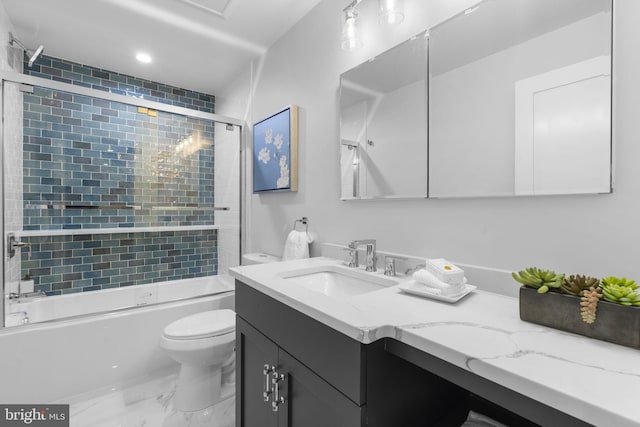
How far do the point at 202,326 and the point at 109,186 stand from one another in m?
1.28

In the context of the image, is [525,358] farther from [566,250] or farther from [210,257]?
[210,257]

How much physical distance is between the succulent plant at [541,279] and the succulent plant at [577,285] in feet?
0.04

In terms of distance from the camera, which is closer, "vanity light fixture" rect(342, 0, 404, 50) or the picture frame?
"vanity light fixture" rect(342, 0, 404, 50)

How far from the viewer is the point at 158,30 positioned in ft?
7.25

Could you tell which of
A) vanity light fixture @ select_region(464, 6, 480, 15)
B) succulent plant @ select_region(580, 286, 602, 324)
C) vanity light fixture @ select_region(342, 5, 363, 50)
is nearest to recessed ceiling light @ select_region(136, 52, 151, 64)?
vanity light fixture @ select_region(342, 5, 363, 50)

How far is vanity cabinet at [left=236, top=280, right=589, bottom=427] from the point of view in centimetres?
64

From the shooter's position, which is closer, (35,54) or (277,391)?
(277,391)

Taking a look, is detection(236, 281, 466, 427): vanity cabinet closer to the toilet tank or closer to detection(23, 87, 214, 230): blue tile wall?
the toilet tank

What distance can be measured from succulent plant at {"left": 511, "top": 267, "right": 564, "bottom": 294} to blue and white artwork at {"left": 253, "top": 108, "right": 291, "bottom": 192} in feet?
5.12

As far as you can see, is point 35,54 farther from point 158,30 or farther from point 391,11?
point 391,11

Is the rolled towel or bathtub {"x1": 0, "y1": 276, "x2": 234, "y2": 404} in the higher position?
the rolled towel

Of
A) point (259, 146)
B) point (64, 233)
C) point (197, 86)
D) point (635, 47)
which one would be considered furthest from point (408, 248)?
point (197, 86)

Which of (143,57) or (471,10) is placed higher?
(143,57)

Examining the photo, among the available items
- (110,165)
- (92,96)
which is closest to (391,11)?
(92,96)
